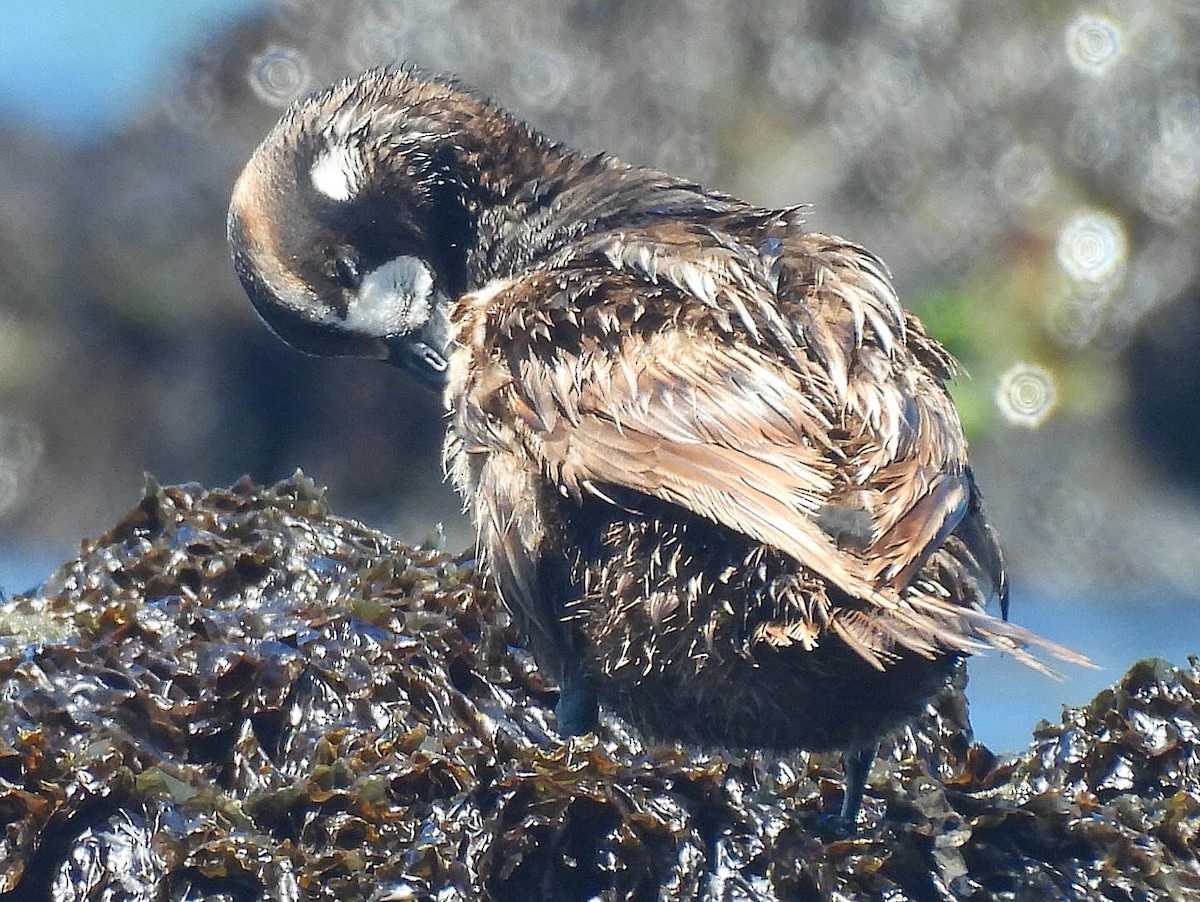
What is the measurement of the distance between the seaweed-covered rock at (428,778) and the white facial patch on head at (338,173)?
1165mm

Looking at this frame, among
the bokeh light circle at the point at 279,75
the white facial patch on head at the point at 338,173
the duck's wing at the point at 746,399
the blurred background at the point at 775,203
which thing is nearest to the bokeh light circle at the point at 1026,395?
the blurred background at the point at 775,203

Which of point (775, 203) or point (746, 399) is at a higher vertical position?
point (775, 203)

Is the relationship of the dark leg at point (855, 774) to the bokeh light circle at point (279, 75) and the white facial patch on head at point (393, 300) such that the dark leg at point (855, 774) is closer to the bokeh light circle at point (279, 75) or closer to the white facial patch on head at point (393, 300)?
the white facial patch on head at point (393, 300)

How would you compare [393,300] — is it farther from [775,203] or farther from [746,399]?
[775,203]

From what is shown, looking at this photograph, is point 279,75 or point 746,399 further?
point 279,75

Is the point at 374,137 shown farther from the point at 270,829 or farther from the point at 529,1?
the point at 529,1

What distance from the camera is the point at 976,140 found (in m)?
8.86

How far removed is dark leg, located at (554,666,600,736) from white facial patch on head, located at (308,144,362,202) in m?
1.81

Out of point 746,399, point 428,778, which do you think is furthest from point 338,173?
point 428,778

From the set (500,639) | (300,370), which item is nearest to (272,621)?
(500,639)

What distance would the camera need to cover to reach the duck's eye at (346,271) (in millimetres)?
4914

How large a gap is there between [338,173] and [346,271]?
12.2 inches

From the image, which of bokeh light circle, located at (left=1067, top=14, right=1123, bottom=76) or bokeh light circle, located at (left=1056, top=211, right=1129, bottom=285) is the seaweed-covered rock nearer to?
bokeh light circle, located at (left=1056, top=211, right=1129, bottom=285)

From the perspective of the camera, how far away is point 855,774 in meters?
3.60
